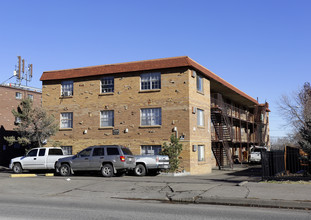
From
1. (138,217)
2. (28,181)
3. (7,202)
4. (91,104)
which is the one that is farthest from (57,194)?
(91,104)

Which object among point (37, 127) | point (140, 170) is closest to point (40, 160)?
point (37, 127)

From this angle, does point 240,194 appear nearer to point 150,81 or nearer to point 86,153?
point 86,153

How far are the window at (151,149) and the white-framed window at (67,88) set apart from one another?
8.30 metres

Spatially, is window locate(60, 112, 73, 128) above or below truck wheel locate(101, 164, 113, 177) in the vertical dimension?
above

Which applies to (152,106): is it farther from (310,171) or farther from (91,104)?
(310,171)

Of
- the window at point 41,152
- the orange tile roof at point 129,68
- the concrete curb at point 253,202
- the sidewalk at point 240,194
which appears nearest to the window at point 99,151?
the window at point 41,152

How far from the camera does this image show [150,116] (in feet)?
84.1

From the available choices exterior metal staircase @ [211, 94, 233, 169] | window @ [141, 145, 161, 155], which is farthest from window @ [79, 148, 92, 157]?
exterior metal staircase @ [211, 94, 233, 169]

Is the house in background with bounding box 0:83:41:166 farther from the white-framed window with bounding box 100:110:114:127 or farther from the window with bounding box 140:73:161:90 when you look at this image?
the window with bounding box 140:73:161:90

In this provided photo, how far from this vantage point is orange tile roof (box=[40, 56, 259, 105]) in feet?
81.0

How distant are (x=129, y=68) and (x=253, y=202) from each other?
17506 millimetres

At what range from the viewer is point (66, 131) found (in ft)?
94.0

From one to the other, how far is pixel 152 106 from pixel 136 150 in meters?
3.53

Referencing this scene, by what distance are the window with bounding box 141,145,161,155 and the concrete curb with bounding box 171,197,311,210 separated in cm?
1351
